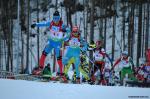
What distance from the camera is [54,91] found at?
10.9ft

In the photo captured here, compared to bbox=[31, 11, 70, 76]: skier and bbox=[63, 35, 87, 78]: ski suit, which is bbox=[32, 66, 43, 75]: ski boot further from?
bbox=[63, 35, 87, 78]: ski suit

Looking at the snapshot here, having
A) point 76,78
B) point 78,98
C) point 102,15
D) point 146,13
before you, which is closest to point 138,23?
point 146,13

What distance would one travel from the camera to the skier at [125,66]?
4266 millimetres

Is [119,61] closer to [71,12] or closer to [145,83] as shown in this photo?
[145,83]

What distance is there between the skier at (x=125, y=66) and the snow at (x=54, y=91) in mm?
881

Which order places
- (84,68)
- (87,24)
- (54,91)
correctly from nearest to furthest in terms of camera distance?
1. (54,91)
2. (87,24)
3. (84,68)

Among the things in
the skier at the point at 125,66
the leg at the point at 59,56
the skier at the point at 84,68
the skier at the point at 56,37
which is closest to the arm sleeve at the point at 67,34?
the skier at the point at 56,37

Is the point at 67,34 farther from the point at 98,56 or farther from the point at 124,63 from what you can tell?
the point at 124,63

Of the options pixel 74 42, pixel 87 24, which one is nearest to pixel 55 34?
pixel 74 42

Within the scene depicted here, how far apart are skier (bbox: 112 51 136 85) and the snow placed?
88 centimetres

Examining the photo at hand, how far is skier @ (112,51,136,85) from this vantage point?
4266mm

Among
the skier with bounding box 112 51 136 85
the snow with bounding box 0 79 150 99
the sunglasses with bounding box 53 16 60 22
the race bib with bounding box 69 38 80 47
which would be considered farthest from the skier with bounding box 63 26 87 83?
the snow with bounding box 0 79 150 99

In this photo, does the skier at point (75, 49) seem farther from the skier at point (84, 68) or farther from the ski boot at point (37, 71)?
the ski boot at point (37, 71)

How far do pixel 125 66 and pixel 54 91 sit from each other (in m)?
1.30
